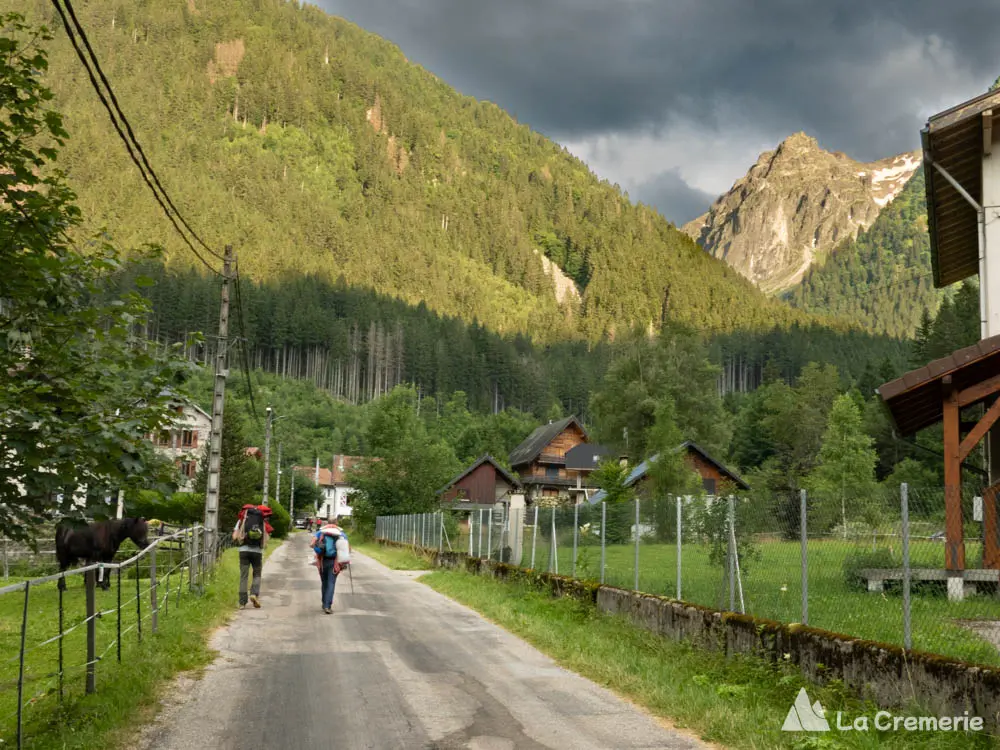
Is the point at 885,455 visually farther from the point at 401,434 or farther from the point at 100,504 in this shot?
the point at 100,504

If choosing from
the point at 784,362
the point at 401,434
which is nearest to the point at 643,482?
the point at 401,434

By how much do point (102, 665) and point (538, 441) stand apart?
91.0 meters

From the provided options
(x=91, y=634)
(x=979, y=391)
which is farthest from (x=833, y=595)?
(x=91, y=634)

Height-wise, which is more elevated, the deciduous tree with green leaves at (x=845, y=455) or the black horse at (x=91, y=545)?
the deciduous tree with green leaves at (x=845, y=455)

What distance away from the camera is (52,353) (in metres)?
6.99

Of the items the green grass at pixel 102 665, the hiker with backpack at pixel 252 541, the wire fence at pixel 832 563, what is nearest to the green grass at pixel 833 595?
the wire fence at pixel 832 563

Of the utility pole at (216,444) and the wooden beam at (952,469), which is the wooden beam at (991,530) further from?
the utility pole at (216,444)

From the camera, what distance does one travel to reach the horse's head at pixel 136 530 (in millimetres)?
24906

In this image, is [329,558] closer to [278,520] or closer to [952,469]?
[952,469]

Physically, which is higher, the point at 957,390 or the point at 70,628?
the point at 957,390

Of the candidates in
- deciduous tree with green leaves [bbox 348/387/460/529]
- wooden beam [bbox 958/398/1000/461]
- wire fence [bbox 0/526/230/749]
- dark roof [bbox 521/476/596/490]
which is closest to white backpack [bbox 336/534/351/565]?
wire fence [bbox 0/526/230/749]

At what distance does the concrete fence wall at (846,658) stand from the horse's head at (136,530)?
15632 millimetres

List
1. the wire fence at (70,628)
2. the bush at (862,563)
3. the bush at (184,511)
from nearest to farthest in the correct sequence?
1. the wire fence at (70,628)
2. the bush at (862,563)
3. the bush at (184,511)

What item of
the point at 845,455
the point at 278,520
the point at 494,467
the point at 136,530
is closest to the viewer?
the point at 136,530
